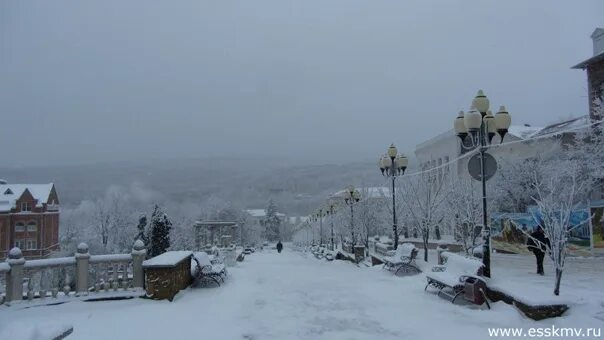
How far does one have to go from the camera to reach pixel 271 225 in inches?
4579

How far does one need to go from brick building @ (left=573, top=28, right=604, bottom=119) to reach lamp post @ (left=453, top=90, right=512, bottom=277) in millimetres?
22204

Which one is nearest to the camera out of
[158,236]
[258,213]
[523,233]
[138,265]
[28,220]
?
[138,265]

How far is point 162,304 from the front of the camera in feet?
34.8

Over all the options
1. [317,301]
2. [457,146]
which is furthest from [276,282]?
[457,146]

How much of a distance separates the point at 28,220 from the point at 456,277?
6858cm

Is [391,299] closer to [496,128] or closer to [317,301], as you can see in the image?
[317,301]

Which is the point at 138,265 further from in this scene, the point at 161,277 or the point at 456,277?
the point at 456,277

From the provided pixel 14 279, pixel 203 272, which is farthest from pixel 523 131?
pixel 14 279

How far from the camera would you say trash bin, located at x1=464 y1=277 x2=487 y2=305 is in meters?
9.47

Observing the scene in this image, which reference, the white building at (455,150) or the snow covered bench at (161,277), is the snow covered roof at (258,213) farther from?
the snow covered bench at (161,277)

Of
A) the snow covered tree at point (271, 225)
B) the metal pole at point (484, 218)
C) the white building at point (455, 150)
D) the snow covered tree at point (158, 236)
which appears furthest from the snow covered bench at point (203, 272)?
the snow covered tree at point (271, 225)

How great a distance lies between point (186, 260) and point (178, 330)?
16.2 feet

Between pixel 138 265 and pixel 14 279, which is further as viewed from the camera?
pixel 138 265

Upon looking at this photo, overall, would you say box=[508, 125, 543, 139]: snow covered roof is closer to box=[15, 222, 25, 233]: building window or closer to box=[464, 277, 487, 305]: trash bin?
box=[464, 277, 487, 305]: trash bin
